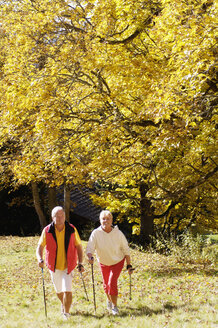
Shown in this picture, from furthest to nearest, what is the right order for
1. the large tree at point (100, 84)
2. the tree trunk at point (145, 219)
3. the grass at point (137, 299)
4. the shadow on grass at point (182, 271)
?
the tree trunk at point (145, 219) → the shadow on grass at point (182, 271) → the large tree at point (100, 84) → the grass at point (137, 299)

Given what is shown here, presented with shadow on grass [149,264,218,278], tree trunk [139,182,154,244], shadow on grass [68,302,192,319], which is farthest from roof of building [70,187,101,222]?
shadow on grass [68,302,192,319]

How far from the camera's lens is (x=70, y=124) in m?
12.4

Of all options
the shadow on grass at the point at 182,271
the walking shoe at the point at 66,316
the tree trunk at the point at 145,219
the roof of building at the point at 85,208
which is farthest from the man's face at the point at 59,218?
the roof of building at the point at 85,208

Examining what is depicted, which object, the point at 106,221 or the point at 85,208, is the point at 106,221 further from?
the point at 85,208

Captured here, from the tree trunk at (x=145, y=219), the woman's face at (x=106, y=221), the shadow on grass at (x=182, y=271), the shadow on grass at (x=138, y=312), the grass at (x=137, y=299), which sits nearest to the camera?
the grass at (x=137, y=299)

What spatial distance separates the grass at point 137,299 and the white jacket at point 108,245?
85cm

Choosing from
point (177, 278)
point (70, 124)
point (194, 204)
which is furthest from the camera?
point (194, 204)

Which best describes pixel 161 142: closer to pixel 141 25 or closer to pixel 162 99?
pixel 162 99

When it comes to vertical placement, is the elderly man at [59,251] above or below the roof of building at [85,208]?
below

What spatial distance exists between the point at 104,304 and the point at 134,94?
19.3 ft

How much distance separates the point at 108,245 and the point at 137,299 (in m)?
1.52

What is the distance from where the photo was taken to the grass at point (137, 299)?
5.61 m

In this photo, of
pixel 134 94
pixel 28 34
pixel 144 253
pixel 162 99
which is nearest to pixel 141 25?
pixel 134 94

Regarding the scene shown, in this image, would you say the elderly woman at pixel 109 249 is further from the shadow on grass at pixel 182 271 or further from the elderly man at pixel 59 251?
the shadow on grass at pixel 182 271
